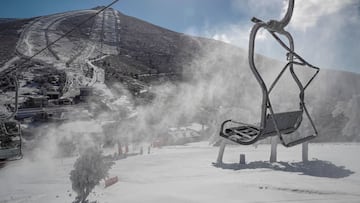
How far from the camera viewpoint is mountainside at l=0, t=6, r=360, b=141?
4834 cm

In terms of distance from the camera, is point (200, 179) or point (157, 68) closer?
point (200, 179)

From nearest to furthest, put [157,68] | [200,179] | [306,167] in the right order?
[200,179] → [306,167] → [157,68]

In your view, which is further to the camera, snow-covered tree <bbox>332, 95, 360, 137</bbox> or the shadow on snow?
snow-covered tree <bbox>332, 95, 360, 137</bbox>

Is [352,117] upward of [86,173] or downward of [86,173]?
upward

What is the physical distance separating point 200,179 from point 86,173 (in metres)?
8.98

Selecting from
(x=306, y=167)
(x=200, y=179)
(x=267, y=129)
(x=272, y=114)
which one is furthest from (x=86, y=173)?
(x=306, y=167)

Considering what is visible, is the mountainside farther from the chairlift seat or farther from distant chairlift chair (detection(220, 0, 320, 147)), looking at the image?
distant chairlift chair (detection(220, 0, 320, 147))

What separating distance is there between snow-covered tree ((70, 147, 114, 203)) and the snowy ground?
3.69ft

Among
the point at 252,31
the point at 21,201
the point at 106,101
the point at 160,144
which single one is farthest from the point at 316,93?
the point at 252,31

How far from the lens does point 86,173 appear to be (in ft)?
61.2

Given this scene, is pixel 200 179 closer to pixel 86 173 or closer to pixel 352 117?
pixel 86 173

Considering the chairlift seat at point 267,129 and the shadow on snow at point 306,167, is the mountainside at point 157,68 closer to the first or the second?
the shadow on snow at point 306,167

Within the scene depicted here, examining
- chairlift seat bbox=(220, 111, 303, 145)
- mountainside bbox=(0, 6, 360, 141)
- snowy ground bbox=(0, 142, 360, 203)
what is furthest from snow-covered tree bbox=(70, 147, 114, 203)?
mountainside bbox=(0, 6, 360, 141)

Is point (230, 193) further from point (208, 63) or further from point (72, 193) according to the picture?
point (208, 63)
